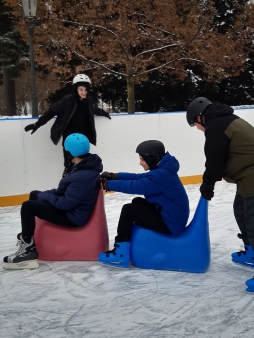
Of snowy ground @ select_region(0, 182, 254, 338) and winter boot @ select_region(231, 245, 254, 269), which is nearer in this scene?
snowy ground @ select_region(0, 182, 254, 338)

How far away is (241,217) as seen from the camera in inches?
122

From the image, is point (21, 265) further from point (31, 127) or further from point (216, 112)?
point (31, 127)

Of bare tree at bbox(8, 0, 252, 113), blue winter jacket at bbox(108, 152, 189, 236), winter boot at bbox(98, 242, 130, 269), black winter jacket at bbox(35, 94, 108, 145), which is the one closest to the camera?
blue winter jacket at bbox(108, 152, 189, 236)

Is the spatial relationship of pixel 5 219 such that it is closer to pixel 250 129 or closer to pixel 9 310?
pixel 9 310

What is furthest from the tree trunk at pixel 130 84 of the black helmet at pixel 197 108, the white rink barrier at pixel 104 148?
the black helmet at pixel 197 108

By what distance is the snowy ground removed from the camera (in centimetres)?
232

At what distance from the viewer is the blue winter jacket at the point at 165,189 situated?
3.04 m

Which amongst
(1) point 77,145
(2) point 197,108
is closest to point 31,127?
(1) point 77,145

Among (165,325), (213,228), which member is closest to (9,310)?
(165,325)

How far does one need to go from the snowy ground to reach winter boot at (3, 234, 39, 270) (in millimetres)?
63

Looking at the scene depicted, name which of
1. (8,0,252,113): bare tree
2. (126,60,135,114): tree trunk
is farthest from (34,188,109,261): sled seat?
→ (126,60,135,114): tree trunk

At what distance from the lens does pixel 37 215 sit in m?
3.26

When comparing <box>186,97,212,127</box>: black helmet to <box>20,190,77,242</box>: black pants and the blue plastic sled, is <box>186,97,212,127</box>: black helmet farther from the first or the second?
<box>20,190,77,242</box>: black pants

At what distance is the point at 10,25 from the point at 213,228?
12.7 meters
